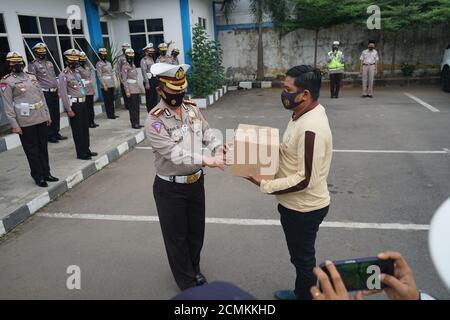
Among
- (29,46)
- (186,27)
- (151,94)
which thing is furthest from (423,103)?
(29,46)

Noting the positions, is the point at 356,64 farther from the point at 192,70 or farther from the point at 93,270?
the point at 93,270

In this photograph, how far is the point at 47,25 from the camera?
29.3 ft

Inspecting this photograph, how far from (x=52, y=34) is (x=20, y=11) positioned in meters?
1.16

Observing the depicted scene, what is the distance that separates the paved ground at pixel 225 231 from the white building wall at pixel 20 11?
379cm

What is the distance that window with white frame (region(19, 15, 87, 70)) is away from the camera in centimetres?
827

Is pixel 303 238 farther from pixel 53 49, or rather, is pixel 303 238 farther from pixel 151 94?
pixel 53 49

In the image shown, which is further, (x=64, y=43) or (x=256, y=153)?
(x=64, y=43)

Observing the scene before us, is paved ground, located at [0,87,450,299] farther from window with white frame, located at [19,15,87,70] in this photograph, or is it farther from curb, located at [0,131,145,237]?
window with white frame, located at [19,15,87,70]

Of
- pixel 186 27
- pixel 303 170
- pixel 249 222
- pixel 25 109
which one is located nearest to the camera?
pixel 303 170

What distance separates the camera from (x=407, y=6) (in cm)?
1237

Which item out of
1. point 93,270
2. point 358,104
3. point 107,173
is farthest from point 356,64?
point 93,270

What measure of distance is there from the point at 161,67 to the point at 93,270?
6.34ft

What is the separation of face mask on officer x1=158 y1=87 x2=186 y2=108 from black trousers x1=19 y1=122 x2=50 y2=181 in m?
3.06

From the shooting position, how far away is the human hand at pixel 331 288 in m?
1.36
